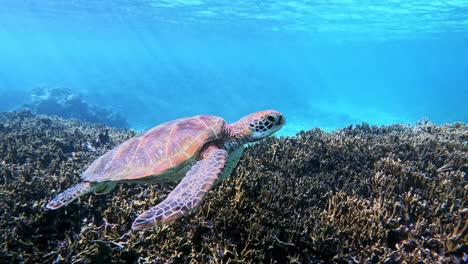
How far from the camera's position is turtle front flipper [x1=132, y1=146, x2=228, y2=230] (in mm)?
2480

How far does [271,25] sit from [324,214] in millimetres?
39611

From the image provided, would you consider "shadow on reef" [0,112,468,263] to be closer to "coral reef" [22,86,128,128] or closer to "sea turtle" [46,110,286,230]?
"sea turtle" [46,110,286,230]

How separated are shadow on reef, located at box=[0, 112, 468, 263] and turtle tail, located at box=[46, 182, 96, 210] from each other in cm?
29

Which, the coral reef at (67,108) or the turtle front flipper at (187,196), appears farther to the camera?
the coral reef at (67,108)

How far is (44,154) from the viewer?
5.83 meters

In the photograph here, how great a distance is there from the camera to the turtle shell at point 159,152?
360 centimetres

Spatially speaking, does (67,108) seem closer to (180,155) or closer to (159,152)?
(159,152)

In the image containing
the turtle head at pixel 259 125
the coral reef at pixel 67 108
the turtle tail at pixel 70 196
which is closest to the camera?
the turtle tail at pixel 70 196

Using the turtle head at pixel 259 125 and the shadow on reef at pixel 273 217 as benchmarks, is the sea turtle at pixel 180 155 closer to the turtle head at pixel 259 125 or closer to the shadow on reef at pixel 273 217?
the turtle head at pixel 259 125

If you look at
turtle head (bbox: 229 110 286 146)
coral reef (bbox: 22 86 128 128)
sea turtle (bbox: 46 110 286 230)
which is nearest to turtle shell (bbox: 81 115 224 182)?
sea turtle (bbox: 46 110 286 230)

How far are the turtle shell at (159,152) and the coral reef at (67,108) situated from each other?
61.2 ft

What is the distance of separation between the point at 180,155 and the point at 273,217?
1.49m

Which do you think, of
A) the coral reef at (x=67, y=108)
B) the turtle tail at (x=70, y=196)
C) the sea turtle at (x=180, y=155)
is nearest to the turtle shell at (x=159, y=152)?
the sea turtle at (x=180, y=155)

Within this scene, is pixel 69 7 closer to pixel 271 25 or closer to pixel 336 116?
pixel 271 25
